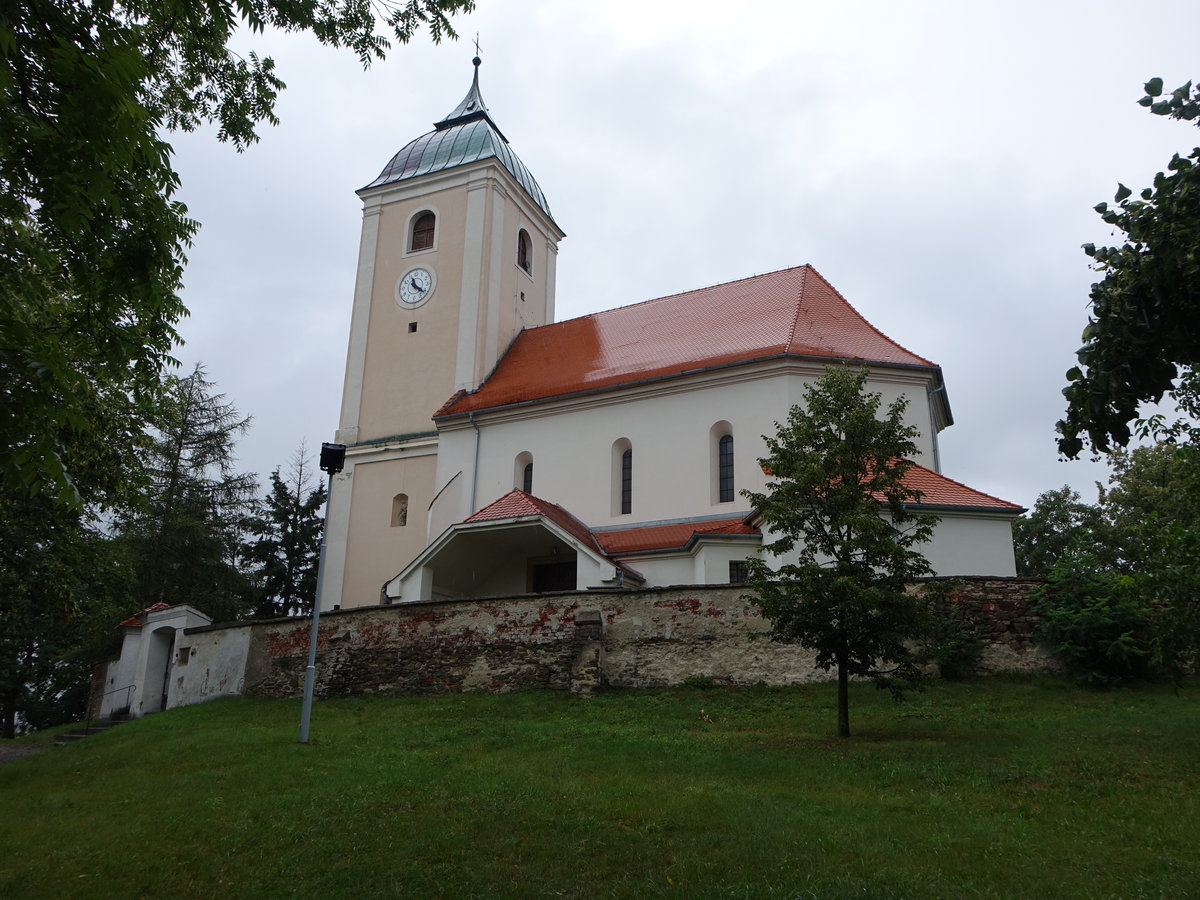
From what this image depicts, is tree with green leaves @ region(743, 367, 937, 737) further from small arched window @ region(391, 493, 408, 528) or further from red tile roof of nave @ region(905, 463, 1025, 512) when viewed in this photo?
small arched window @ region(391, 493, 408, 528)

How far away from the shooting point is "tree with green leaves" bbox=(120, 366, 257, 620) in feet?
101

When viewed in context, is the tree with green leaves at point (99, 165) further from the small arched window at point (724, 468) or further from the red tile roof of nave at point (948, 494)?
the small arched window at point (724, 468)

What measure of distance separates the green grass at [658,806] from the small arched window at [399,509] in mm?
13813

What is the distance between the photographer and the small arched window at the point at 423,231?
3120 centimetres

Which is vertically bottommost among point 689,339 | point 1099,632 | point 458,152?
point 1099,632

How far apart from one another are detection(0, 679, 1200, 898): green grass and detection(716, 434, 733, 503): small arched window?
9014mm

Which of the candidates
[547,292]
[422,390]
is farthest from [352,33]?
[547,292]

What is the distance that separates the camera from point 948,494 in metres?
19.2

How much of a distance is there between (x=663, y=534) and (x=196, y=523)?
17.2m

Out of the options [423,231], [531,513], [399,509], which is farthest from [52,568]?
[423,231]

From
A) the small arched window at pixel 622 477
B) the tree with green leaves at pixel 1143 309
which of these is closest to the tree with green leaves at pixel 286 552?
the small arched window at pixel 622 477

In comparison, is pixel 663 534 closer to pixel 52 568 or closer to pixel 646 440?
pixel 646 440

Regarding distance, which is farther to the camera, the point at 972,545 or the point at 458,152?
the point at 458,152

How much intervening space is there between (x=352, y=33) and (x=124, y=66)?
4.21 m
